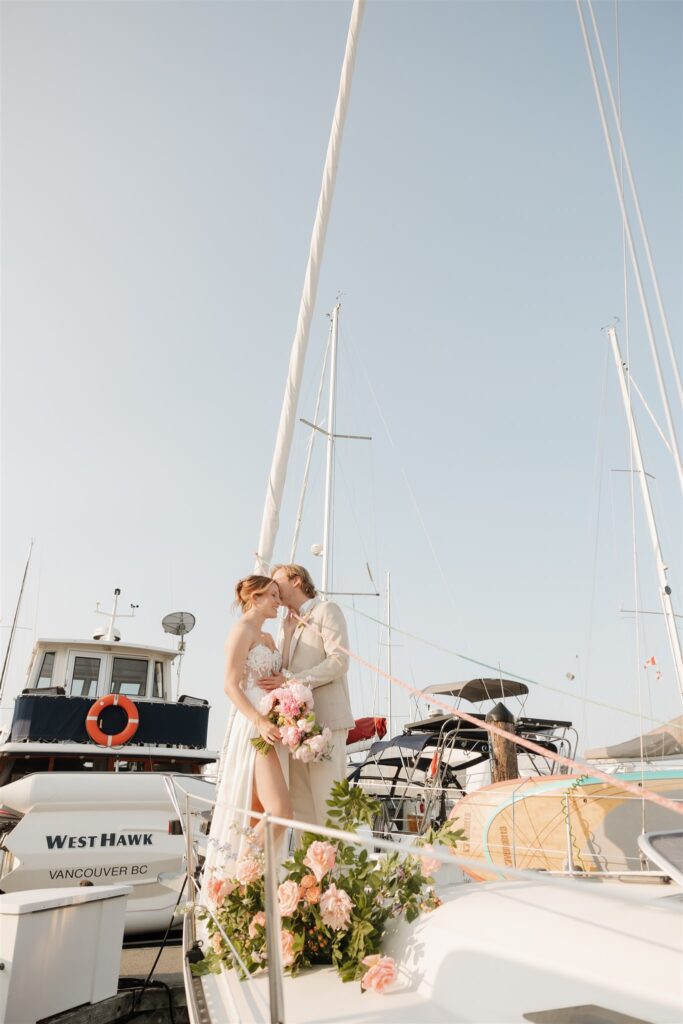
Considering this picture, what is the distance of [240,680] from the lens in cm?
425

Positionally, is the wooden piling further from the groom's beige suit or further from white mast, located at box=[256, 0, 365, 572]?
the groom's beige suit

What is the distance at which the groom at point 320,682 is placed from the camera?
3.98m

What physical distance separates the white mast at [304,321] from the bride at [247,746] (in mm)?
515

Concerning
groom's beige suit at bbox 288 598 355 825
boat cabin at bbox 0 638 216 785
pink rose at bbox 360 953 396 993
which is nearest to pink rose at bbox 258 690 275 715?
groom's beige suit at bbox 288 598 355 825

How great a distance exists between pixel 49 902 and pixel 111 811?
374cm

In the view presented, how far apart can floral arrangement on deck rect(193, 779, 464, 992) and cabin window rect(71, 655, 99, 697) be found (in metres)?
9.70

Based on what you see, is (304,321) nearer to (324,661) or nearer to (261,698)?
(324,661)

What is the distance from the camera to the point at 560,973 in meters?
2.24

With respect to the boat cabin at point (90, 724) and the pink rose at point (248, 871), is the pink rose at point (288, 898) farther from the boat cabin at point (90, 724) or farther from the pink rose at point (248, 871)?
the boat cabin at point (90, 724)

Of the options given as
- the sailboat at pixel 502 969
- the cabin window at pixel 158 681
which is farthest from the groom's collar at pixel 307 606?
the cabin window at pixel 158 681

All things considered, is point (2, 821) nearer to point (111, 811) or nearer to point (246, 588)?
point (111, 811)

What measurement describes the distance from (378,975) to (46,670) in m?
11.0

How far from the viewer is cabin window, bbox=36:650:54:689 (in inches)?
475

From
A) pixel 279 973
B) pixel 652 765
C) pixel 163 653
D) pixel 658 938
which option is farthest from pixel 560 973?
pixel 163 653
